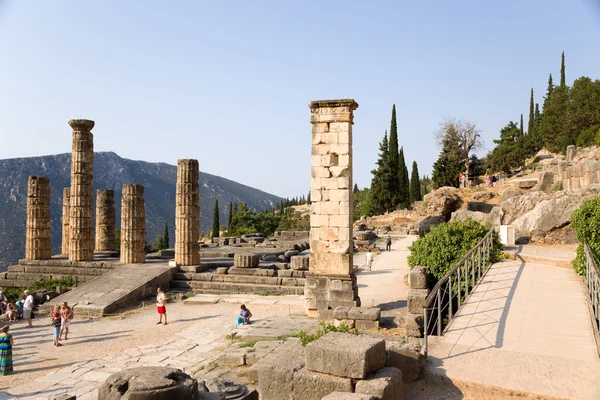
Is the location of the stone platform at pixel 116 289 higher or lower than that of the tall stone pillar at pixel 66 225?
lower

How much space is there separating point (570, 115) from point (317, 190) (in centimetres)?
4593

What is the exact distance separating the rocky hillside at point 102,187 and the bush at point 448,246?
8265 cm

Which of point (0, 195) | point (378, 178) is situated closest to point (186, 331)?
point (378, 178)

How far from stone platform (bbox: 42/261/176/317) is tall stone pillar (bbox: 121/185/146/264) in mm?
580

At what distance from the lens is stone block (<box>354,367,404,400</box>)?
17.5 feet

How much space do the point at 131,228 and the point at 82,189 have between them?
12.2 ft

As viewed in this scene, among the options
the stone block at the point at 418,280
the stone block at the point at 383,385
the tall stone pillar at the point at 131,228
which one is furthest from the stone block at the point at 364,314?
the tall stone pillar at the point at 131,228

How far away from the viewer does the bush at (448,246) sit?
14422 millimetres

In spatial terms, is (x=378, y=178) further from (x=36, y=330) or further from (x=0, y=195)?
(x=0, y=195)

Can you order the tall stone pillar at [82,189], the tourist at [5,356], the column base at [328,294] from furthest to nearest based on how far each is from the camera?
1. the tall stone pillar at [82,189]
2. the column base at [328,294]
3. the tourist at [5,356]

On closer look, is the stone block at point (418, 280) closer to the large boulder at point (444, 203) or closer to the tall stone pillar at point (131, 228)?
the tall stone pillar at point (131, 228)

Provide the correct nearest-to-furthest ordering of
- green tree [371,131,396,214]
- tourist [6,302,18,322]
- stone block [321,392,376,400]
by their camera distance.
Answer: stone block [321,392,376,400] < tourist [6,302,18,322] < green tree [371,131,396,214]

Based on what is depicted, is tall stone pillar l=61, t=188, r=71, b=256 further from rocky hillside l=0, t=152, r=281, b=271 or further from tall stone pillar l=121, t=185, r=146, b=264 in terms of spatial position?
rocky hillside l=0, t=152, r=281, b=271

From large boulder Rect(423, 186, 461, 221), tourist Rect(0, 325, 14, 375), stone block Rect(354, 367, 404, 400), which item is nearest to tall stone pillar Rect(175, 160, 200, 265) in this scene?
tourist Rect(0, 325, 14, 375)
